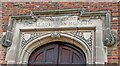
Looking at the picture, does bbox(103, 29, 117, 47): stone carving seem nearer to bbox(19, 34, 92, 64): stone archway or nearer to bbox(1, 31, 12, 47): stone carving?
bbox(19, 34, 92, 64): stone archway

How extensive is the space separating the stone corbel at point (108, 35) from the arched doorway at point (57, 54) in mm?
698

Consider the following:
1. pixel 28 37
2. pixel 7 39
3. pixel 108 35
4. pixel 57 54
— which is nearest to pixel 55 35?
pixel 57 54

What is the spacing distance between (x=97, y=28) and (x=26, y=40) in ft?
5.94

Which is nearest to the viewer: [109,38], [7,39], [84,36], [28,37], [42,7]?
[109,38]

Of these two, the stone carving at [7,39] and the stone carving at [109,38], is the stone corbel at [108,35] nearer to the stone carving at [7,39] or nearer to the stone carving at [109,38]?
the stone carving at [109,38]

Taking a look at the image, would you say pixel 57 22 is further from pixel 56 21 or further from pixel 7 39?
pixel 7 39

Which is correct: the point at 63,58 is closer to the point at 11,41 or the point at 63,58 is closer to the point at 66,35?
the point at 66,35

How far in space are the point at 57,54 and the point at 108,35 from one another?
135cm

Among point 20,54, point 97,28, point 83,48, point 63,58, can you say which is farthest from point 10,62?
point 97,28

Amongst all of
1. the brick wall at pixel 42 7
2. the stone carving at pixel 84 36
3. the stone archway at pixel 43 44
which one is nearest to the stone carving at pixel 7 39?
the brick wall at pixel 42 7

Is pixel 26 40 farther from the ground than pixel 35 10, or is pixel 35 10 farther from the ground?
pixel 35 10

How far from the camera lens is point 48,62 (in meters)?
6.11

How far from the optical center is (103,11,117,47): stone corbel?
5.73m

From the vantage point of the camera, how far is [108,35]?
579 centimetres
